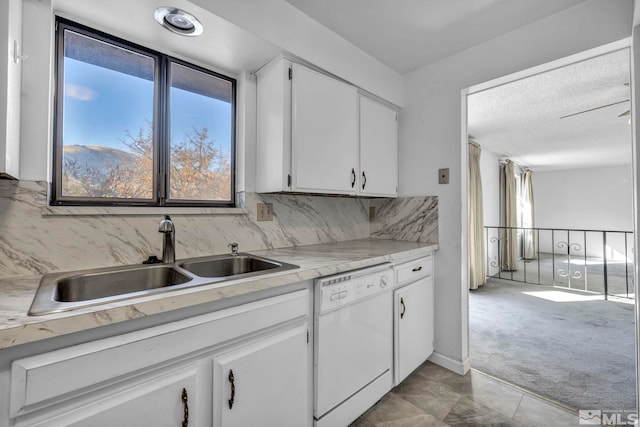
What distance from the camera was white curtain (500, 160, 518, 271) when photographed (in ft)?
18.8

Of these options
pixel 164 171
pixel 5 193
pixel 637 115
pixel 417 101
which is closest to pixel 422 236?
pixel 417 101

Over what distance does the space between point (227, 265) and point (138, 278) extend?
438 mm

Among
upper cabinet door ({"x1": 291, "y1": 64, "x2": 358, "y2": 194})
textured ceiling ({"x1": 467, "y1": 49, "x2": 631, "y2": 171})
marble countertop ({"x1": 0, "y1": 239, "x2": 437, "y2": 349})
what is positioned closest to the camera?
marble countertop ({"x1": 0, "y1": 239, "x2": 437, "y2": 349})

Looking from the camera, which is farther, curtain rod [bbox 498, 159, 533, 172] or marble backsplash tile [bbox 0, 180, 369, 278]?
curtain rod [bbox 498, 159, 533, 172]

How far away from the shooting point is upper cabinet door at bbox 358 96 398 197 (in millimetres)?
2094

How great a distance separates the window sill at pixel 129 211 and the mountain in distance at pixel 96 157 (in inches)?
9.5

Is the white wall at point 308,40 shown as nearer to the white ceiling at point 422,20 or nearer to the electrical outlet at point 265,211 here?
the white ceiling at point 422,20

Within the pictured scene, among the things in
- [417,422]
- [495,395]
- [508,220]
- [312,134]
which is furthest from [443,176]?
[508,220]

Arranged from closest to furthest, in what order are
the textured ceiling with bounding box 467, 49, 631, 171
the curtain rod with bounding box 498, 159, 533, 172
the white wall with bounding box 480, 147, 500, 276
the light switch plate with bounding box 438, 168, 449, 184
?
1. the light switch plate with bounding box 438, 168, 449, 184
2. the textured ceiling with bounding box 467, 49, 631, 171
3. the white wall with bounding box 480, 147, 500, 276
4. the curtain rod with bounding box 498, 159, 533, 172

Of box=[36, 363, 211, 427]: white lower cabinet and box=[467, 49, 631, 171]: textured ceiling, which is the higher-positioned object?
box=[467, 49, 631, 171]: textured ceiling

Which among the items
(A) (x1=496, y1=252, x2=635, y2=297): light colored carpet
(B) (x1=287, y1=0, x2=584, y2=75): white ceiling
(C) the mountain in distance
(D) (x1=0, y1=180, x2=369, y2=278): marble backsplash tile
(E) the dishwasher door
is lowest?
(A) (x1=496, y1=252, x2=635, y2=297): light colored carpet

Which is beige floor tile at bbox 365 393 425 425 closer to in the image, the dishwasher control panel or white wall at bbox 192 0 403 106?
the dishwasher control panel

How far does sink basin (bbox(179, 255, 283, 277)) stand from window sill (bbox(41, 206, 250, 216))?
289 millimetres

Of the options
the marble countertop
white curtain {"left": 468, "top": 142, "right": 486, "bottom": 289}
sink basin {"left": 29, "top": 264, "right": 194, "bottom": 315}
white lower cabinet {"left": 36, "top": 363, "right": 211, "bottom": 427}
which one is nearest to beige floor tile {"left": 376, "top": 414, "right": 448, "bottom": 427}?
the marble countertop
